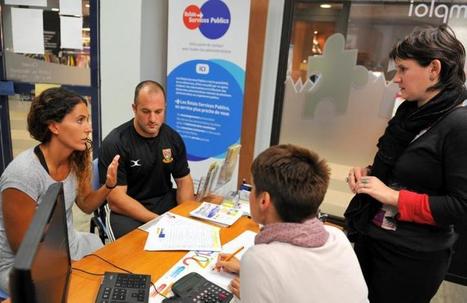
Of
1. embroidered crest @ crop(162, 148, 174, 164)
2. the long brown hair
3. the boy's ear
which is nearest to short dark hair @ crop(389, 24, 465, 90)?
the boy's ear

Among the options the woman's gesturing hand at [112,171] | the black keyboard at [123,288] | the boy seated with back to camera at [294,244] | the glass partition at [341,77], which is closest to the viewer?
the boy seated with back to camera at [294,244]

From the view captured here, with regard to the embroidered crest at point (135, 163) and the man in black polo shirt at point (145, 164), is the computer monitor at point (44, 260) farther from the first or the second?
the embroidered crest at point (135, 163)

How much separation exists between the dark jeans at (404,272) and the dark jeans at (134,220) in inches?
52.1

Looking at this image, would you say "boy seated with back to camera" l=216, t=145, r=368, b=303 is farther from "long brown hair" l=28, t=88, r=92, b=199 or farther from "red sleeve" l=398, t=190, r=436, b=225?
"long brown hair" l=28, t=88, r=92, b=199

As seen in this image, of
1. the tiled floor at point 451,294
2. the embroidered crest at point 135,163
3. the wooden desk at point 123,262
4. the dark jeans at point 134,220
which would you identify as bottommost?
the tiled floor at point 451,294

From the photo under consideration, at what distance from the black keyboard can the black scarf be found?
88 cm

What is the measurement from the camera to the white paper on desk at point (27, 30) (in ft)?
11.3

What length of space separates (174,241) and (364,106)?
2.17m

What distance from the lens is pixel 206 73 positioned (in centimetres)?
332

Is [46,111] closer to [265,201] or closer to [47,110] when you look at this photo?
[47,110]

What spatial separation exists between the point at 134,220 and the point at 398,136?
4.94 feet

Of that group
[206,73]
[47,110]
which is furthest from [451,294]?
[47,110]

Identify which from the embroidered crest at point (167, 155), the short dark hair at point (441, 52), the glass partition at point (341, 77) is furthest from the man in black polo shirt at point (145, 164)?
the short dark hair at point (441, 52)

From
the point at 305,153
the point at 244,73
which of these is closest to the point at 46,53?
the point at 244,73
